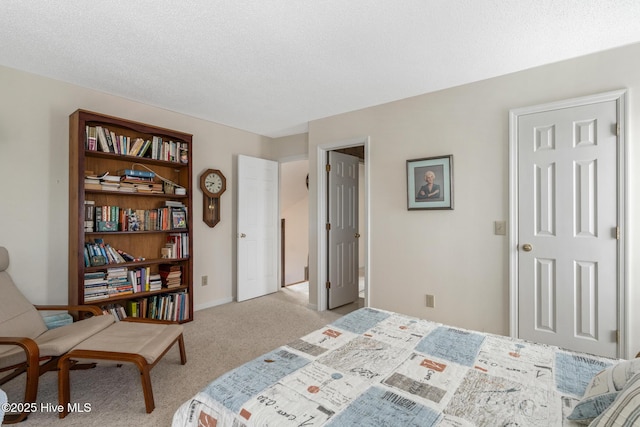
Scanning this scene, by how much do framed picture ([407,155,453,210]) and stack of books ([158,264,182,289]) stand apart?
8.77 ft

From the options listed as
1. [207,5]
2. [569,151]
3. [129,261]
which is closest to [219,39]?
[207,5]

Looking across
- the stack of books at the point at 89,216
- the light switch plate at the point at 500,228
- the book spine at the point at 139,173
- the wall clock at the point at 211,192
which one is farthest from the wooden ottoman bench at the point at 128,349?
the light switch plate at the point at 500,228

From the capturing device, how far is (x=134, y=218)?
313cm

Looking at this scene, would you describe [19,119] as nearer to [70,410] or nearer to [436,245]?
[70,410]

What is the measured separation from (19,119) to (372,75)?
3072 mm

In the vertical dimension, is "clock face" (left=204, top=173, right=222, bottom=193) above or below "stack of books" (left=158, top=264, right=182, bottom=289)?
above

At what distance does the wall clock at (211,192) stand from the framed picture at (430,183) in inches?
95.8

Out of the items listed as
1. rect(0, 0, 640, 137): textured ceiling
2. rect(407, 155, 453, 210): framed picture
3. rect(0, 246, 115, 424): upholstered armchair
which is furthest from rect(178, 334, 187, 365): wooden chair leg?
rect(407, 155, 453, 210): framed picture

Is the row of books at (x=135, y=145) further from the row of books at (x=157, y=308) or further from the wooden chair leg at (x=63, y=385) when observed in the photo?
the wooden chair leg at (x=63, y=385)

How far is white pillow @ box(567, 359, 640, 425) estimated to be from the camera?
0.90 m

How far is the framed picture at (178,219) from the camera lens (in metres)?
3.42

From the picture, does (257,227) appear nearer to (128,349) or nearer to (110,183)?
(110,183)

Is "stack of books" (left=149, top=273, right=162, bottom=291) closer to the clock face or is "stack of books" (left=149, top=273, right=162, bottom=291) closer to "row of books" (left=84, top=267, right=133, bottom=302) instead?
"row of books" (left=84, top=267, right=133, bottom=302)

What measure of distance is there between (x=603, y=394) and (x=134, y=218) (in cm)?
360
